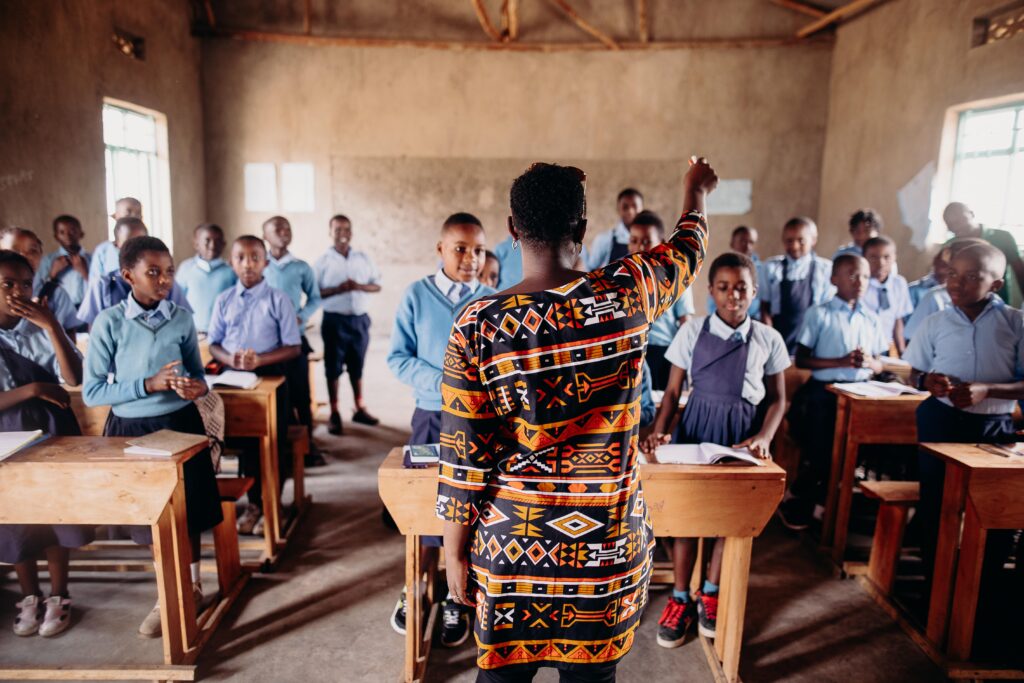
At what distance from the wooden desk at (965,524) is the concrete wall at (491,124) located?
6733mm

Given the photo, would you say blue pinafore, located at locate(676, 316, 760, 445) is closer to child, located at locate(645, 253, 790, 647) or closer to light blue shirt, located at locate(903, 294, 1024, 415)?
child, located at locate(645, 253, 790, 647)

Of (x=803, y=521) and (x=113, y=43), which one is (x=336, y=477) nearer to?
(x=803, y=521)

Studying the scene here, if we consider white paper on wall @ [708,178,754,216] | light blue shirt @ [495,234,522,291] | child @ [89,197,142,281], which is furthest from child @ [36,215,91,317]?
white paper on wall @ [708,178,754,216]

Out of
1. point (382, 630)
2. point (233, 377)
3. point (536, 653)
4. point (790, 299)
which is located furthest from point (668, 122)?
point (536, 653)

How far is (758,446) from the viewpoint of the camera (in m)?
2.49

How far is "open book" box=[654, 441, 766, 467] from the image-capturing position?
7.84 feet

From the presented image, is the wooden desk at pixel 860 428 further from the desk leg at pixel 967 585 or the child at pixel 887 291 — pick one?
the child at pixel 887 291

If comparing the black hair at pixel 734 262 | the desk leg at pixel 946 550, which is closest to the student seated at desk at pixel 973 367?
the desk leg at pixel 946 550

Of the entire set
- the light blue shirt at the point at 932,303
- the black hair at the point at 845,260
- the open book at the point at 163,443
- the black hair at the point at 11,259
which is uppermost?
the black hair at the point at 845,260

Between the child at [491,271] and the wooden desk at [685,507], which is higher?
the child at [491,271]

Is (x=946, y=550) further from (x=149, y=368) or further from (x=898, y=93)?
(x=898, y=93)

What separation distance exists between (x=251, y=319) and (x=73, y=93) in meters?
3.99

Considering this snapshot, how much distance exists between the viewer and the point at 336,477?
14.6ft

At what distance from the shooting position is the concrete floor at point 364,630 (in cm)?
254
